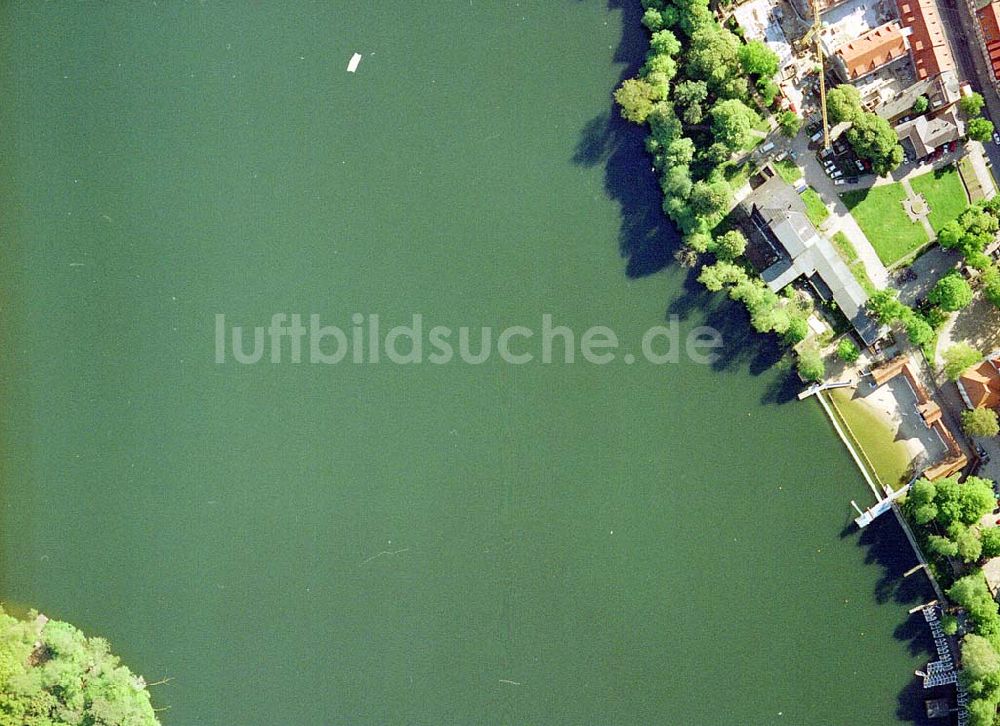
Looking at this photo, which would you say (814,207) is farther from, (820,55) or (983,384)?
(983,384)

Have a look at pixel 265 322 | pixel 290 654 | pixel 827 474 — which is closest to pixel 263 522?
pixel 290 654

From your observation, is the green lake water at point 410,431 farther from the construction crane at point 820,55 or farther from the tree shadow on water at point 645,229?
the construction crane at point 820,55

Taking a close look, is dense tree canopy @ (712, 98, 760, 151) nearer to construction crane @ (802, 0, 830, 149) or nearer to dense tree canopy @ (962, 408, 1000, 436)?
construction crane @ (802, 0, 830, 149)

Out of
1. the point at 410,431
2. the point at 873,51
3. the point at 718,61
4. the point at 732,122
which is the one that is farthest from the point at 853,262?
the point at 410,431

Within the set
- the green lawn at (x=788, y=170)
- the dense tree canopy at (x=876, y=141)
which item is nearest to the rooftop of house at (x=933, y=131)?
the dense tree canopy at (x=876, y=141)

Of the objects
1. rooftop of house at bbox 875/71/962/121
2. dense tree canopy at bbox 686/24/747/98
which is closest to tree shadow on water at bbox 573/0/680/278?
dense tree canopy at bbox 686/24/747/98
